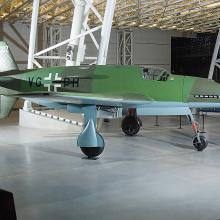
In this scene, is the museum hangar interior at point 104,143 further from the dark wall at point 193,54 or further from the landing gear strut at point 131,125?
the dark wall at point 193,54

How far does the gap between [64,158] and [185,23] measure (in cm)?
2048

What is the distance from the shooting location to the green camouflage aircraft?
354 inches

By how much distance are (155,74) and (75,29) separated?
15.4ft

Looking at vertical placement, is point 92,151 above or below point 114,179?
above

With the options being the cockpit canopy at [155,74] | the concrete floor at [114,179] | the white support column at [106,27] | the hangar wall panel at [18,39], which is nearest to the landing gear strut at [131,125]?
the concrete floor at [114,179]

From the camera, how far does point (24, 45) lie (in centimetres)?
2561

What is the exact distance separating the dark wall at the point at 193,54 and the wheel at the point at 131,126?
20.4 m

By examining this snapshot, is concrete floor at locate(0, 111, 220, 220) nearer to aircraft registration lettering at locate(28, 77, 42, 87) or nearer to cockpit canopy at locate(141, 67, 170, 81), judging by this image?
aircraft registration lettering at locate(28, 77, 42, 87)

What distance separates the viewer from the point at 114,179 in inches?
287

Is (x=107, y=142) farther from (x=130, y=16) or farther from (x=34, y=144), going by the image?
(x=130, y=16)

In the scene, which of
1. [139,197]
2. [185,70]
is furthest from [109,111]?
[185,70]

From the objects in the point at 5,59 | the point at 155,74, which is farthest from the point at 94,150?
the point at 5,59

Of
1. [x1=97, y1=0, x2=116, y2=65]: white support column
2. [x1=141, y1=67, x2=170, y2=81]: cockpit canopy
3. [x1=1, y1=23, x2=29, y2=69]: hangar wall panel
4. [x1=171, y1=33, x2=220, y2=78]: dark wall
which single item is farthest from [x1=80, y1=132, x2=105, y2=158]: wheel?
[x1=171, y1=33, x2=220, y2=78]: dark wall

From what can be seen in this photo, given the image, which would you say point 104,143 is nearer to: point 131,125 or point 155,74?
point 155,74
